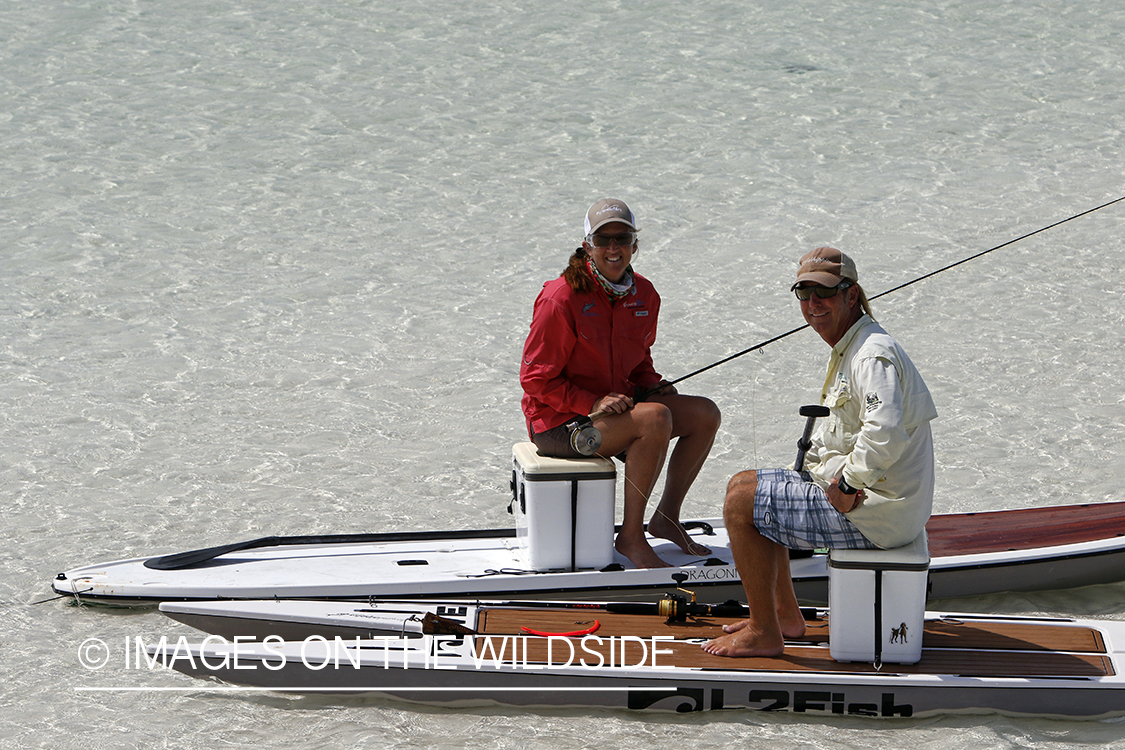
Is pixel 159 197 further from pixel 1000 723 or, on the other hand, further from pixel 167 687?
pixel 1000 723

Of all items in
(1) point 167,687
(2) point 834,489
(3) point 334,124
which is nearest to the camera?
(2) point 834,489

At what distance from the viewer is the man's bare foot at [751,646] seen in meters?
3.97

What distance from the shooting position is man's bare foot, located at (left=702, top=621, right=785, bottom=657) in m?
3.97

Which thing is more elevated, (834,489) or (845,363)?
(845,363)

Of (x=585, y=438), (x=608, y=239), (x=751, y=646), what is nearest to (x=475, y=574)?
(x=585, y=438)

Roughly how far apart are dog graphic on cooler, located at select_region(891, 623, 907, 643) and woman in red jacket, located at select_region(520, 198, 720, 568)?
109 cm

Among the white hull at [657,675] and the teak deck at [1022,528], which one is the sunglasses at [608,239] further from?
the teak deck at [1022,528]

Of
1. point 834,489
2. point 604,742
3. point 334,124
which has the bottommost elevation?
point 604,742

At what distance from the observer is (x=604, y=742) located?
3.84 m

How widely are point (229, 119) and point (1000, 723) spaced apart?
11.3 metres

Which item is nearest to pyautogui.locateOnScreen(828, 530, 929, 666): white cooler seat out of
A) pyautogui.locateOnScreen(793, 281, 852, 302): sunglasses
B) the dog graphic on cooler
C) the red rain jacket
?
the dog graphic on cooler

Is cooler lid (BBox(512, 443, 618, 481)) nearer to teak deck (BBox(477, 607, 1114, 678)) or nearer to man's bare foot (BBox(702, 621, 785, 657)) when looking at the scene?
teak deck (BBox(477, 607, 1114, 678))

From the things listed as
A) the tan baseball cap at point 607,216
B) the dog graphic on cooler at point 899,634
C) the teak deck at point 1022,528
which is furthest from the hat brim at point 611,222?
the teak deck at point 1022,528

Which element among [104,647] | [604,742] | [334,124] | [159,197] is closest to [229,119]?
[334,124]
